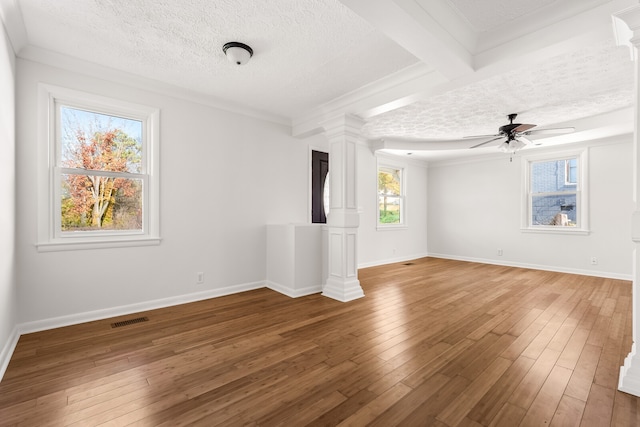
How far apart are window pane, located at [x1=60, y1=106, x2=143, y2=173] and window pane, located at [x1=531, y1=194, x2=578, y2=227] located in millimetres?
7277

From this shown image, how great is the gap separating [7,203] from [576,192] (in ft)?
26.8

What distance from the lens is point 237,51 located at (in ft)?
8.66

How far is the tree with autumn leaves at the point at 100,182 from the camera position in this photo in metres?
3.08

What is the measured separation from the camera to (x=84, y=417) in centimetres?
166

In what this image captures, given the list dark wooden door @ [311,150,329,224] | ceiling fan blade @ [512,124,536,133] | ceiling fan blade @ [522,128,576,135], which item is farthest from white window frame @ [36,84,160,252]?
ceiling fan blade @ [522,128,576,135]

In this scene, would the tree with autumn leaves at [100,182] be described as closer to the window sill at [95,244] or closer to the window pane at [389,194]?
the window sill at [95,244]

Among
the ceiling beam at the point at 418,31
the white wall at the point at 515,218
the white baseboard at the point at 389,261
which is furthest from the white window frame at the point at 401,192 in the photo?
the ceiling beam at the point at 418,31

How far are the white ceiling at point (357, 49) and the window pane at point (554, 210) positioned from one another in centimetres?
200

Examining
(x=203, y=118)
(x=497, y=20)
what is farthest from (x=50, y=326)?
(x=497, y=20)

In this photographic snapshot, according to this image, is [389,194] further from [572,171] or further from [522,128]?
[572,171]

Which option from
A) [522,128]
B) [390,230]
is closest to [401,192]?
[390,230]

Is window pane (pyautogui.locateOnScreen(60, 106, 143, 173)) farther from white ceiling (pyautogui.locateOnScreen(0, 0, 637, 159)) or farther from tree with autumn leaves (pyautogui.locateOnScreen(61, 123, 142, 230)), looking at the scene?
white ceiling (pyautogui.locateOnScreen(0, 0, 637, 159))

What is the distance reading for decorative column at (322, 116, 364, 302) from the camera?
13.2 ft

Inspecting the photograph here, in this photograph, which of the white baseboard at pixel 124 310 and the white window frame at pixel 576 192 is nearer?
the white baseboard at pixel 124 310
